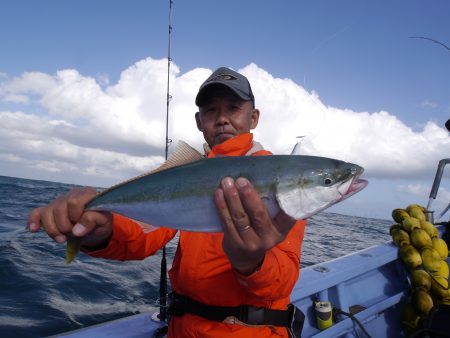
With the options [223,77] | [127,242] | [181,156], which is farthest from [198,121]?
[127,242]

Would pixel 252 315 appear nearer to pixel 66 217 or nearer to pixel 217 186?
pixel 217 186

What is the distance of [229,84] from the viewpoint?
340 centimetres

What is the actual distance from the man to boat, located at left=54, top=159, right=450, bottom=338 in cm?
85

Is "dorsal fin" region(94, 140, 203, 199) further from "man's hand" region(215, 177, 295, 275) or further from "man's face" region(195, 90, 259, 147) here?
"man's face" region(195, 90, 259, 147)

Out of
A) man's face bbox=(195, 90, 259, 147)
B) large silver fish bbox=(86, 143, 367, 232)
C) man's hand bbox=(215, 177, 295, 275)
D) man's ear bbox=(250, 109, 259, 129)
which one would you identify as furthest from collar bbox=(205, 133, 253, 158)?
man's hand bbox=(215, 177, 295, 275)

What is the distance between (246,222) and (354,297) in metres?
4.50

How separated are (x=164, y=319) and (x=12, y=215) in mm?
17932

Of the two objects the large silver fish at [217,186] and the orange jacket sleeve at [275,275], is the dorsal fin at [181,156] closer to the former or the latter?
the large silver fish at [217,186]

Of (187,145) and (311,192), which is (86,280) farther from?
(311,192)

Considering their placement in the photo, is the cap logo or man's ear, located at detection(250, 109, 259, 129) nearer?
the cap logo

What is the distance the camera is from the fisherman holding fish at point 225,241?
212cm

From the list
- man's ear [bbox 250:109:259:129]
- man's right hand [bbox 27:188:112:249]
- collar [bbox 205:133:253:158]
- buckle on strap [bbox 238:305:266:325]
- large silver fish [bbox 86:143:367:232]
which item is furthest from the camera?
man's ear [bbox 250:109:259:129]

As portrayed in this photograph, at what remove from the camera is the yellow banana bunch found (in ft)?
17.1

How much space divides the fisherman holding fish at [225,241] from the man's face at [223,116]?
0.04 ft
